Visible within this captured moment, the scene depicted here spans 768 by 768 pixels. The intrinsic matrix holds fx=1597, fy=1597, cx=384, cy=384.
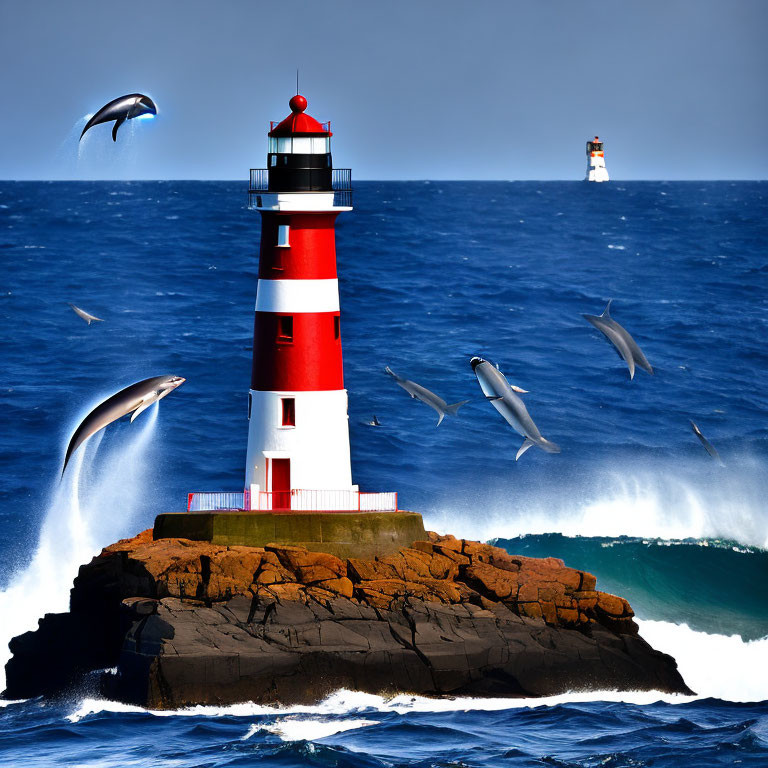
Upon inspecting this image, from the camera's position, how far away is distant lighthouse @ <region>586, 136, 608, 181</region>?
572 ft

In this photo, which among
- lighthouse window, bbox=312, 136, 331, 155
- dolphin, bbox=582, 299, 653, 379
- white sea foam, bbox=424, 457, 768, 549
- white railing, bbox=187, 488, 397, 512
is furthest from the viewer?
white sea foam, bbox=424, 457, 768, 549

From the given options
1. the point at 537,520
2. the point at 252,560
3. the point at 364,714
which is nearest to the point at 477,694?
the point at 364,714

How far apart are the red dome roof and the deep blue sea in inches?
369

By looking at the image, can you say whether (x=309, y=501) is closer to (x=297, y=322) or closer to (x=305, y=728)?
(x=297, y=322)

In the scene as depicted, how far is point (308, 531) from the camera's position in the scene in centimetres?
2595

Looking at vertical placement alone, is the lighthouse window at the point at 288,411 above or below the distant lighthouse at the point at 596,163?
below

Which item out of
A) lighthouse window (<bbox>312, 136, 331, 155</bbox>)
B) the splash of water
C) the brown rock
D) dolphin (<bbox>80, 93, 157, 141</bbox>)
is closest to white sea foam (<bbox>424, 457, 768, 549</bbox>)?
the splash of water

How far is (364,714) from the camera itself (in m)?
23.6

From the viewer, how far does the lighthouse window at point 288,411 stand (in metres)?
27.1

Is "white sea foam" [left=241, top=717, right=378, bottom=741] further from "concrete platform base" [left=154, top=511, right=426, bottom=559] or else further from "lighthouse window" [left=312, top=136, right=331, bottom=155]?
"lighthouse window" [left=312, top=136, right=331, bottom=155]

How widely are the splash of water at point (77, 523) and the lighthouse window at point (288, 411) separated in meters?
6.48

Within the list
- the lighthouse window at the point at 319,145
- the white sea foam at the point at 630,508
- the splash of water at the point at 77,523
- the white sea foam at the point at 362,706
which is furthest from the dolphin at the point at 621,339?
the white sea foam at the point at 630,508

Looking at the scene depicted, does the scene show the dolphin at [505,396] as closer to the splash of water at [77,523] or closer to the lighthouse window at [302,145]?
the lighthouse window at [302,145]

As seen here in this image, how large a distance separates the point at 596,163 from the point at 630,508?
463ft
